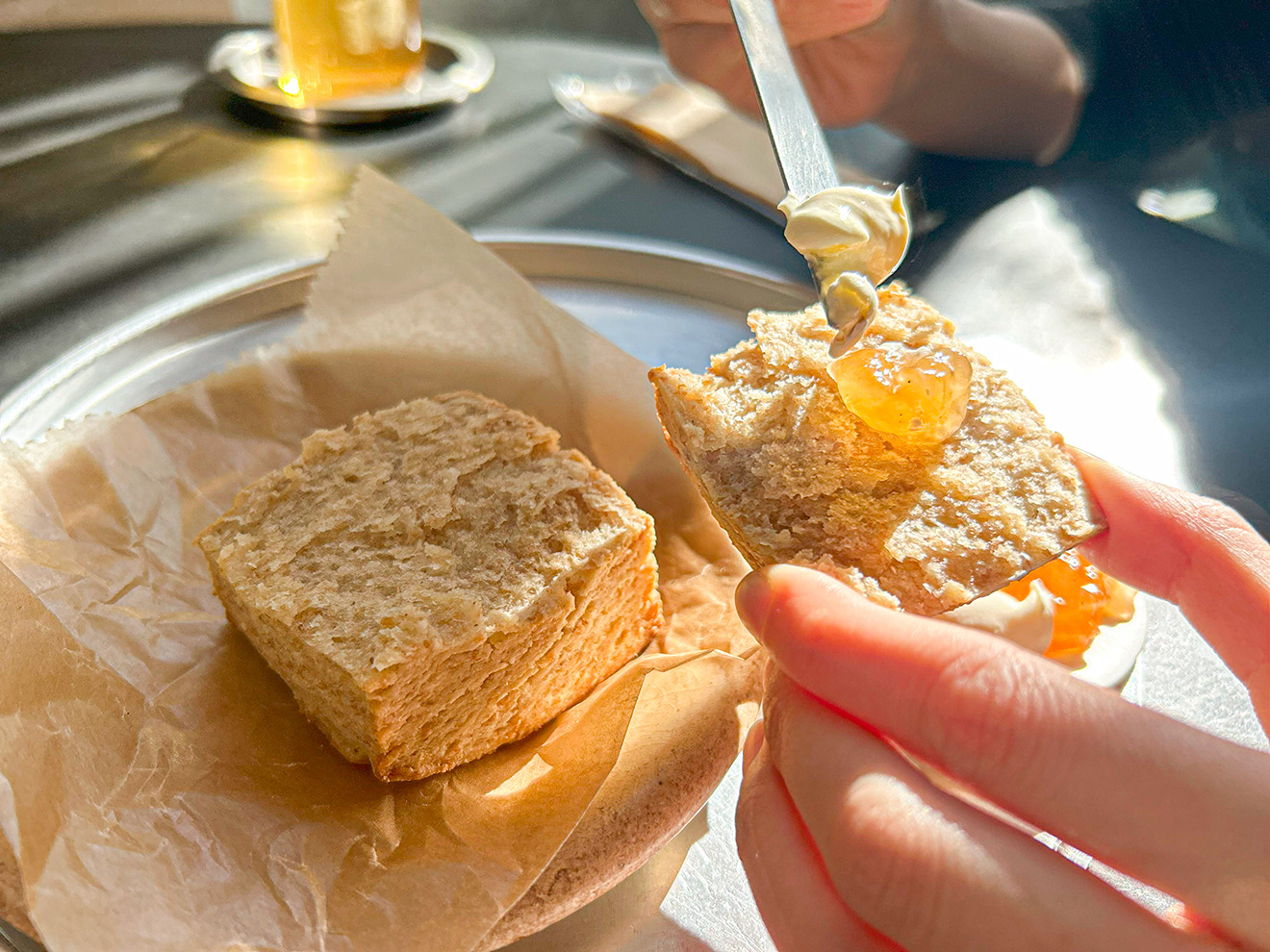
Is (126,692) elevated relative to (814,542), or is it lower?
lower

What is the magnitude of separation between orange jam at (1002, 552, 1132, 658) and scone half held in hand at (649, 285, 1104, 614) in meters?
0.21

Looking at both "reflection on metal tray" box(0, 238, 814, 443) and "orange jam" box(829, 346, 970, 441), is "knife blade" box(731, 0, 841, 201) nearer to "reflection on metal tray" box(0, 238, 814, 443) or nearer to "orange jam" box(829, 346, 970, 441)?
"orange jam" box(829, 346, 970, 441)

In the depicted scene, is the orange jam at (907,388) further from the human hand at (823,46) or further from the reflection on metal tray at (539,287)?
the human hand at (823,46)

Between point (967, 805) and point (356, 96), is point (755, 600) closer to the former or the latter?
point (967, 805)

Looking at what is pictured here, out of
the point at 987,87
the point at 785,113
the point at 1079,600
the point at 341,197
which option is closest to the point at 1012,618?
the point at 1079,600

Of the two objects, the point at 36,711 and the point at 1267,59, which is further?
the point at 1267,59

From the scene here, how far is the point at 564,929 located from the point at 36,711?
568 mm

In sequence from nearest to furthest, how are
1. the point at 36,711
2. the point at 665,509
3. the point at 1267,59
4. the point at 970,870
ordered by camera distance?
the point at 970,870
the point at 36,711
the point at 665,509
the point at 1267,59

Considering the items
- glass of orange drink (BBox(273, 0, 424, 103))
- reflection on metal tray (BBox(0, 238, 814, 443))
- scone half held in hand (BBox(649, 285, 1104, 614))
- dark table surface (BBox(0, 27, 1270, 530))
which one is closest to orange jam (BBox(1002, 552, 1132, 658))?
scone half held in hand (BBox(649, 285, 1104, 614))

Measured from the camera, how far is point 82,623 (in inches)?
40.5

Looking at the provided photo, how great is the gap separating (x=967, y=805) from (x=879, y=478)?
35cm

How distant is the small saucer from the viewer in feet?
8.35

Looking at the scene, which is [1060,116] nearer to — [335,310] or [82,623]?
[335,310]

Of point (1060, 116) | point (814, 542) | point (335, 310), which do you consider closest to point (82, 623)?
point (335, 310)
